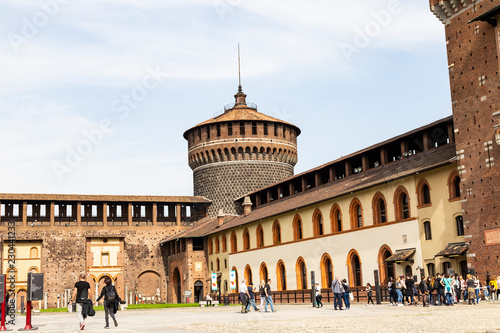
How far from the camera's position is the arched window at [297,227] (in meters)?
46.4

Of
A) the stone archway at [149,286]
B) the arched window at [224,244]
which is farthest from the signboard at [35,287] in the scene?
the stone archway at [149,286]

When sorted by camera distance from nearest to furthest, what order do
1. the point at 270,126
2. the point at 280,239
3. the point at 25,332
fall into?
the point at 25,332 < the point at 280,239 < the point at 270,126

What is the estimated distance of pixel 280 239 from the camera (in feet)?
160

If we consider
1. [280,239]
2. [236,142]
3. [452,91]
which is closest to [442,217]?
[452,91]

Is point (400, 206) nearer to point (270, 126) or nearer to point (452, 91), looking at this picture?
point (452, 91)

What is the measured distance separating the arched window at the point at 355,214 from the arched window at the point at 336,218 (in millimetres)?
1628

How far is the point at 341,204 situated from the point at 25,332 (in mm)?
25973

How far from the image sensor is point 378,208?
38.2 meters

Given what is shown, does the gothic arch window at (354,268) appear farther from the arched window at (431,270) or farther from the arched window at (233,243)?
the arched window at (233,243)

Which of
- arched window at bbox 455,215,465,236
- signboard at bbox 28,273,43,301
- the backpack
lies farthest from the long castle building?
signboard at bbox 28,273,43,301

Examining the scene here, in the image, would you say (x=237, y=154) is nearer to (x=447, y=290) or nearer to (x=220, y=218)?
(x=220, y=218)

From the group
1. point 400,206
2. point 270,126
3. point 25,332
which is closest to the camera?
point 25,332

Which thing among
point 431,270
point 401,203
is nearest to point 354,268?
point 401,203

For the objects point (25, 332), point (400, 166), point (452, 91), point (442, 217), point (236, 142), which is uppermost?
point (236, 142)
